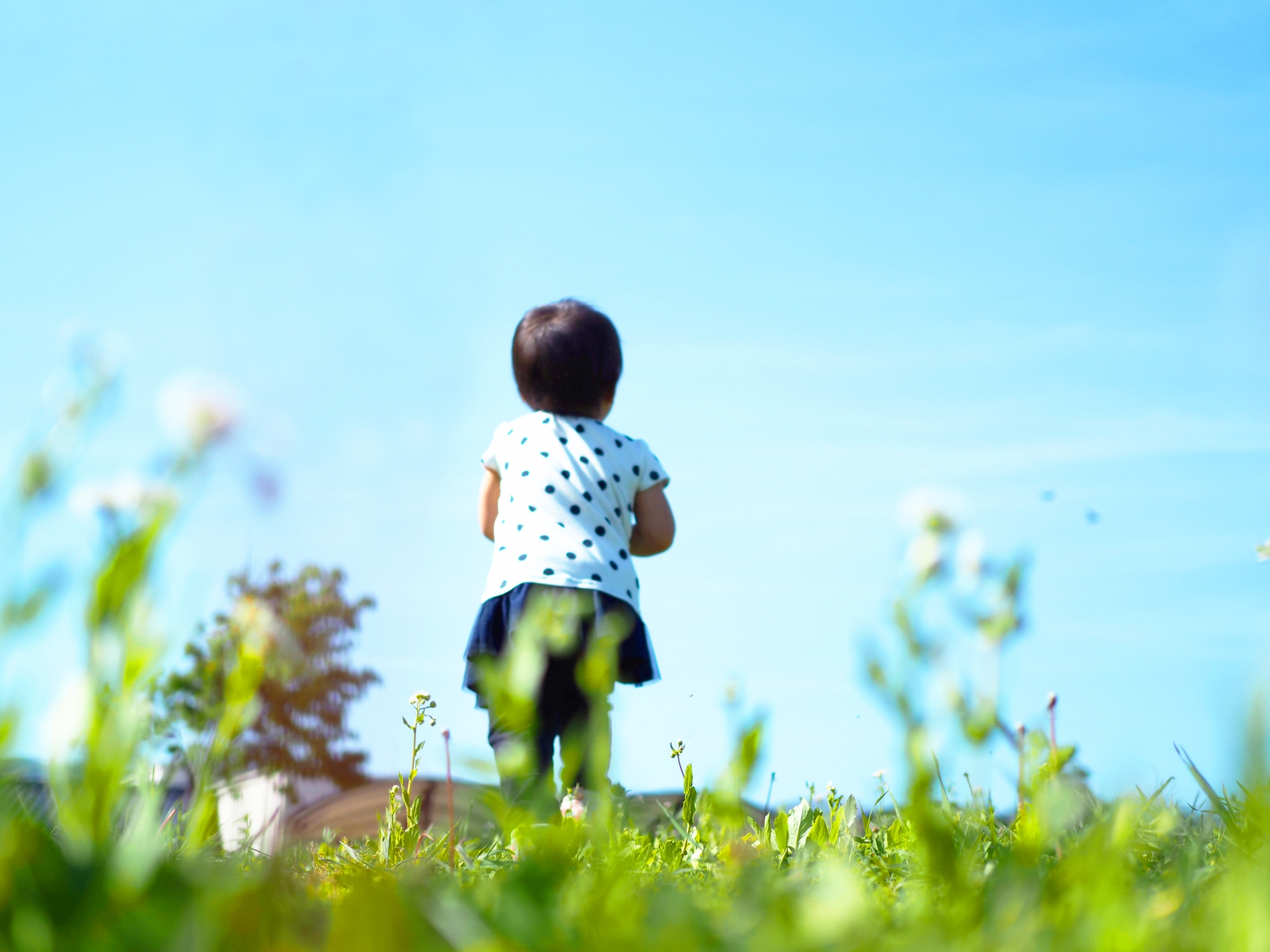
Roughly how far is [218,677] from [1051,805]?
4.25 feet

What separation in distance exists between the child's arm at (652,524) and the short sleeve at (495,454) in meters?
0.54

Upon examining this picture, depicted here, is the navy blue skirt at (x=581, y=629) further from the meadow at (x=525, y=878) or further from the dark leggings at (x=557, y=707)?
the meadow at (x=525, y=878)

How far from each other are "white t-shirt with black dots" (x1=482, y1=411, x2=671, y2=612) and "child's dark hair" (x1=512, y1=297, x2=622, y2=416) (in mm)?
76

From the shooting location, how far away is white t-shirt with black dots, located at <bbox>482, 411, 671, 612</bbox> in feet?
11.7

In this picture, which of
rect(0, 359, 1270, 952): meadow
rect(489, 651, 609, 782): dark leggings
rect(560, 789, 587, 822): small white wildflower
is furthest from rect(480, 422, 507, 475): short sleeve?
rect(0, 359, 1270, 952): meadow

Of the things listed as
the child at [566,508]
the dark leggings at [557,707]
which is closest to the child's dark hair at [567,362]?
the child at [566,508]

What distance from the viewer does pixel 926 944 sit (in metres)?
0.92

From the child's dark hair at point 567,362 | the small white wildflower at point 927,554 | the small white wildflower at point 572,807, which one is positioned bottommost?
the small white wildflower at point 572,807

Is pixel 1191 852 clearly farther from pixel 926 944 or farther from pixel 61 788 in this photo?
pixel 61 788

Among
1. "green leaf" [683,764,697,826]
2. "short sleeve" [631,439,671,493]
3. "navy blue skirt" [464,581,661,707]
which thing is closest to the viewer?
"green leaf" [683,764,697,826]

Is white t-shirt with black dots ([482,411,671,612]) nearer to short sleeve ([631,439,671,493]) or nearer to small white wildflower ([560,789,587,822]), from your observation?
short sleeve ([631,439,671,493])

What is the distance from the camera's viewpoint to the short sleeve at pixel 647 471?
12.7 ft

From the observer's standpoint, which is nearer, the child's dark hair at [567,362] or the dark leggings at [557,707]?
the dark leggings at [557,707]

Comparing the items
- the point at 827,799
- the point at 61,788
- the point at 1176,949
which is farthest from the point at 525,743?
the point at 827,799
